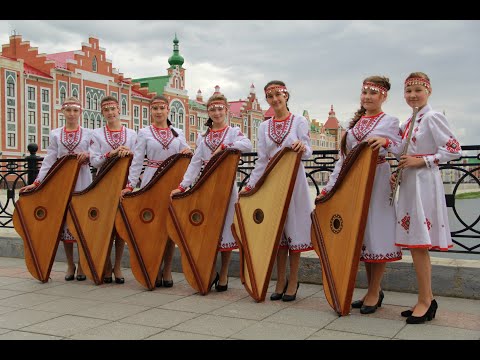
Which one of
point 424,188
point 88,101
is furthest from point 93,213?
point 88,101

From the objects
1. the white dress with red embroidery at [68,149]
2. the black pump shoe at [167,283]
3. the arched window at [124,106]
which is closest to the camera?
the black pump shoe at [167,283]

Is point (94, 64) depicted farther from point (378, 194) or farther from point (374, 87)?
point (378, 194)

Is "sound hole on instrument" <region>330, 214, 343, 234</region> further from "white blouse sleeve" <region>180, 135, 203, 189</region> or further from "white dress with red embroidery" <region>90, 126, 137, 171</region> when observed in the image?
"white dress with red embroidery" <region>90, 126, 137, 171</region>

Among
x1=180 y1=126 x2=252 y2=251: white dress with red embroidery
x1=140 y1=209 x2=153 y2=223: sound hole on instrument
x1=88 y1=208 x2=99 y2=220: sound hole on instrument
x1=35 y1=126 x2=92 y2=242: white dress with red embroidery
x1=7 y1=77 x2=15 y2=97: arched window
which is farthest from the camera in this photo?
x1=7 y1=77 x2=15 y2=97: arched window

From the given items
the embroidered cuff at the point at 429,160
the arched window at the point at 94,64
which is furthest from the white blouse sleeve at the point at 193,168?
the arched window at the point at 94,64

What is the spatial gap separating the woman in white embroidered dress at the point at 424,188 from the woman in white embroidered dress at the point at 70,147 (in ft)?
10.2

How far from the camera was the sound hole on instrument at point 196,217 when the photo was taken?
4.83 m

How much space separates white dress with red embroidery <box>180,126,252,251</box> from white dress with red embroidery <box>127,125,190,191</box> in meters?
0.34

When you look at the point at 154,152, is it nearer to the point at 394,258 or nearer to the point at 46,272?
the point at 46,272

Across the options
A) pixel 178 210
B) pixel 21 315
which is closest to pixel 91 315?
pixel 21 315

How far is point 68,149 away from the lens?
5.58m

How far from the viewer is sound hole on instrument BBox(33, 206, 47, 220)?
18.1 feet

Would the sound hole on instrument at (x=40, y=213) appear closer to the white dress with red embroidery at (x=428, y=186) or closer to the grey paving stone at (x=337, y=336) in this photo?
the grey paving stone at (x=337, y=336)

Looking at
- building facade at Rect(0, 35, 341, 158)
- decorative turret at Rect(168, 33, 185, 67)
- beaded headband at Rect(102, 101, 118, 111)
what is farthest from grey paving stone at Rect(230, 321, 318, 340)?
decorative turret at Rect(168, 33, 185, 67)
